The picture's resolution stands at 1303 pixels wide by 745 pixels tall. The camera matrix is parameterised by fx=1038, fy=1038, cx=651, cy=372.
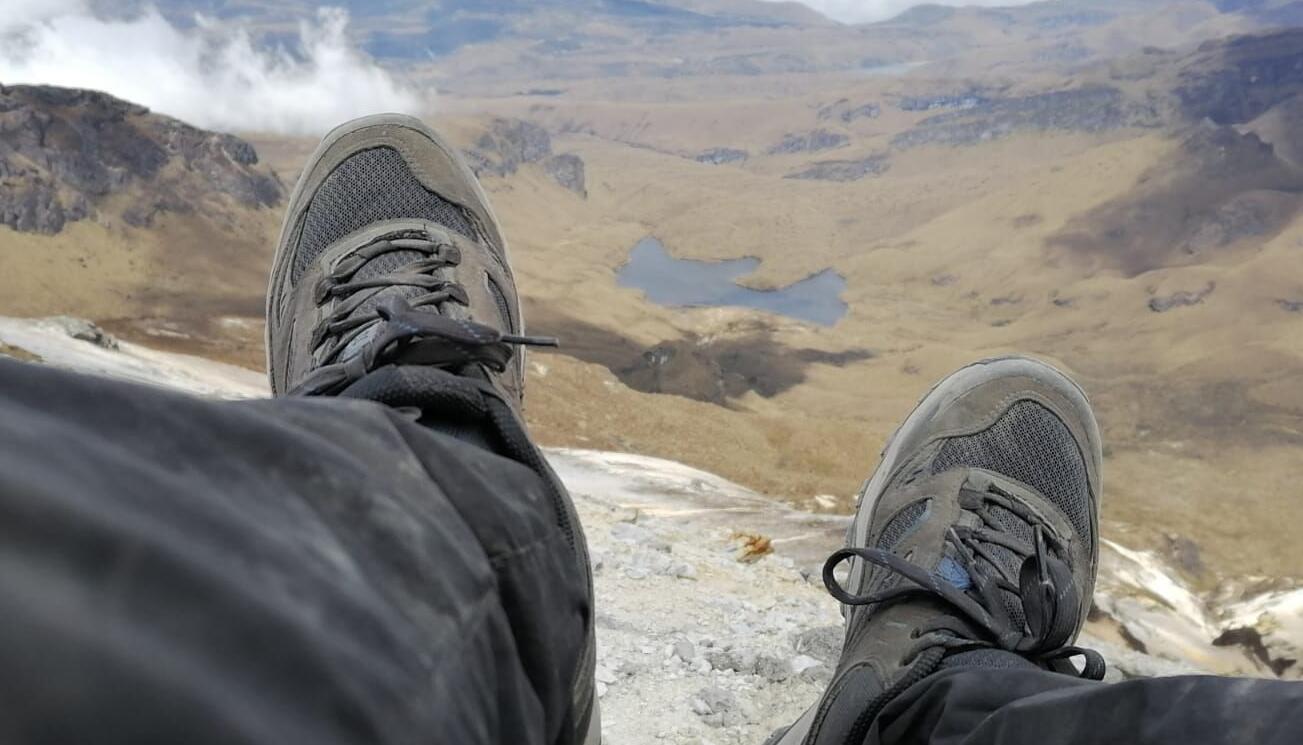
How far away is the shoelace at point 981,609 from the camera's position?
1.28 metres

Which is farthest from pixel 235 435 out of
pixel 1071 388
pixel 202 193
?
pixel 202 193

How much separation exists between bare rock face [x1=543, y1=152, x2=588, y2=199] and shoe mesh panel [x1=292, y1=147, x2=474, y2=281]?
41.9m

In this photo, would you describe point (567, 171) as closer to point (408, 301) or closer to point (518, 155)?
point (518, 155)

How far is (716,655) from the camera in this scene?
83.1 inches

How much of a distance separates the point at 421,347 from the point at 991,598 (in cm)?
90

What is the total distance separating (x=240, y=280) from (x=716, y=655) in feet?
60.8

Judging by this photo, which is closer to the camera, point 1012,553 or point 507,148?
point 1012,553

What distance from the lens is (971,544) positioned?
5.52 feet

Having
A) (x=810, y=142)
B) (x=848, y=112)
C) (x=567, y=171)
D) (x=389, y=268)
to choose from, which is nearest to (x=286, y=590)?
(x=389, y=268)

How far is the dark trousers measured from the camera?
18.3 inches

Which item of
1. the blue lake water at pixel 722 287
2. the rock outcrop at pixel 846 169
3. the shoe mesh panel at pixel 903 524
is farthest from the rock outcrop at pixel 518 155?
the shoe mesh panel at pixel 903 524

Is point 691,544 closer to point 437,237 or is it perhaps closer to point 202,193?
point 437,237

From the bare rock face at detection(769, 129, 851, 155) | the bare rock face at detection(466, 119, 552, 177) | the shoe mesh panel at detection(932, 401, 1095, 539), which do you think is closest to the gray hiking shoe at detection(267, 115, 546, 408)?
the shoe mesh panel at detection(932, 401, 1095, 539)

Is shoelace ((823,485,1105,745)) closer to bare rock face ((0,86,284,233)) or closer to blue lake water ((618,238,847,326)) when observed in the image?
bare rock face ((0,86,284,233))
